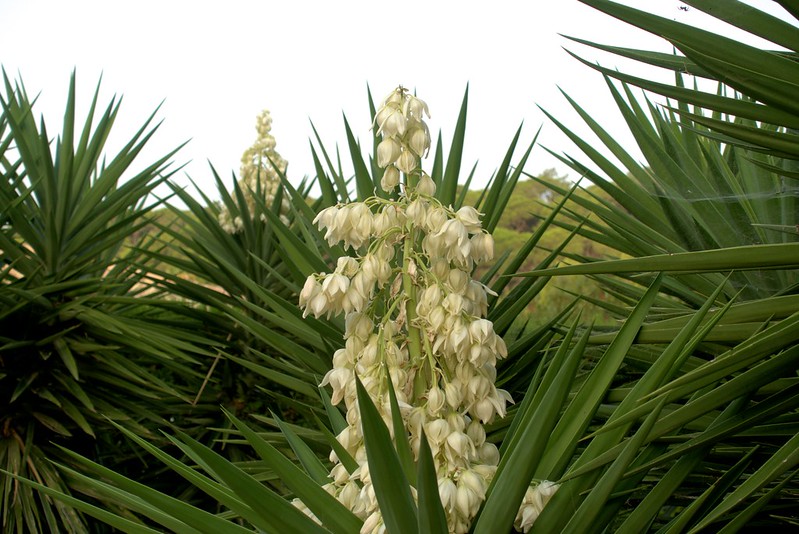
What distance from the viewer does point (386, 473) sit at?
776mm

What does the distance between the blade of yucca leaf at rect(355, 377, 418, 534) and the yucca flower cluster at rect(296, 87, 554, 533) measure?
0.11 m

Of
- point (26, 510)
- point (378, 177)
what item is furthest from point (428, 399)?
point (26, 510)

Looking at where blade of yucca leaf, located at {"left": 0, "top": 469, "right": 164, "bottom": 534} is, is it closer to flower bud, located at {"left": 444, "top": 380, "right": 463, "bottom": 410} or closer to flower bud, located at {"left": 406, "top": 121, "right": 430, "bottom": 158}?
flower bud, located at {"left": 444, "top": 380, "right": 463, "bottom": 410}

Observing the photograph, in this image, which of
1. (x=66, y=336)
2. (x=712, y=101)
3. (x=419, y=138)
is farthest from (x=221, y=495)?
(x=66, y=336)

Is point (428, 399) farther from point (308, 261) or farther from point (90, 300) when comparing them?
point (90, 300)

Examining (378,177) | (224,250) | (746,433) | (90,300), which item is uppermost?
(378,177)

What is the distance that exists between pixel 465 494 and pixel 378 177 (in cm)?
113

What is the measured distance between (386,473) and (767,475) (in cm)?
47

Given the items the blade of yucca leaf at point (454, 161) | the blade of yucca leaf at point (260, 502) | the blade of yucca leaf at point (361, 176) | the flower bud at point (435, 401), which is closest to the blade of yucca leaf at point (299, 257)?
the blade of yucca leaf at point (361, 176)

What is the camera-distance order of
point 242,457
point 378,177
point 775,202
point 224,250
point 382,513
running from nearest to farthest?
point 382,513, point 775,202, point 378,177, point 242,457, point 224,250

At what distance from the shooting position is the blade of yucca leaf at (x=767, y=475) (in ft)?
2.78

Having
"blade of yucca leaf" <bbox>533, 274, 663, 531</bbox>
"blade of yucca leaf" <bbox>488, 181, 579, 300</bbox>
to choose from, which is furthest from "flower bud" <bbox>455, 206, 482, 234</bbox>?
"blade of yucca leaf" <bbox>488, 181, 579, 300</bbox>

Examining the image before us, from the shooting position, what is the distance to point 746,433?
1205 millimetres

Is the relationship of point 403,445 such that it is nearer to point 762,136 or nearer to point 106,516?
point 106,516
